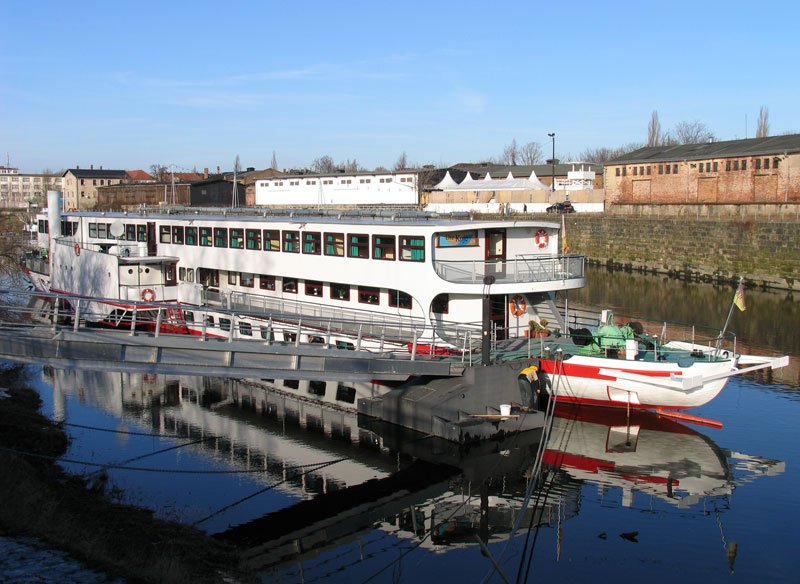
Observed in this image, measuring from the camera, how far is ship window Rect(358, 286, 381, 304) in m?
29.0

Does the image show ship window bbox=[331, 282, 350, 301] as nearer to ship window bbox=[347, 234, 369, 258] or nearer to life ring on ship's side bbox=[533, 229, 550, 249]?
ship window bbox=[347, 234, 369, 258]

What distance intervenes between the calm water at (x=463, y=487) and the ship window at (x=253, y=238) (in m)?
7.01

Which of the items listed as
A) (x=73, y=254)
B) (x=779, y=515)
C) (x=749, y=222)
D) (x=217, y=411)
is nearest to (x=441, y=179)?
(x=749, y=222)

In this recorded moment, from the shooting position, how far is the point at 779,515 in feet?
61.6

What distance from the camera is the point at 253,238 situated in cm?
3431

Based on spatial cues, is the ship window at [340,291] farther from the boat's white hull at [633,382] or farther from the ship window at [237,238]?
the boat's white hull at [633,382]

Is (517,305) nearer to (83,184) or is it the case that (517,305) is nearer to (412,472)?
(412,472)

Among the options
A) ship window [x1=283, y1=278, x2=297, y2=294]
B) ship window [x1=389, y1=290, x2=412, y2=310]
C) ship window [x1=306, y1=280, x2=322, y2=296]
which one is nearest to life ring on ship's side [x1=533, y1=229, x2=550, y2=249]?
ship window [x1=389, y1=290, x2=412, y2=310]

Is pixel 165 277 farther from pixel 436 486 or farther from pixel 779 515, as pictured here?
pixel 779 515

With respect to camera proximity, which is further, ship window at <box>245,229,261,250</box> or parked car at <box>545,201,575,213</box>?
parked car at <box>545,201,575,213</box>

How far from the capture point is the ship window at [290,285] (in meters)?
32.7

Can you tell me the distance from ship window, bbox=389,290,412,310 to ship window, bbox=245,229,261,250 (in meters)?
8.28

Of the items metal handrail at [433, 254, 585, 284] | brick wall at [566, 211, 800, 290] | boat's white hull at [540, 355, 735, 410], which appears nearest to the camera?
boat's white hull at [540, 355, 735, 410]

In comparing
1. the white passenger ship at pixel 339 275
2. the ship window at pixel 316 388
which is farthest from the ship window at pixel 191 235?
the ship window at pixel 316 388
